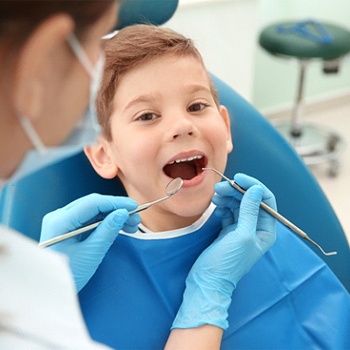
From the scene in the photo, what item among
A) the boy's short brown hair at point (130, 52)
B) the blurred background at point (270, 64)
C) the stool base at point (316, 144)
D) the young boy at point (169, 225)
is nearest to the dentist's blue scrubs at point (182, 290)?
the young boy at point (169, 225)

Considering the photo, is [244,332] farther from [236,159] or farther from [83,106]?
[83,106]

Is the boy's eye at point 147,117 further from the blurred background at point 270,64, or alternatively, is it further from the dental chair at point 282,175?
the blurred background at point 270,64

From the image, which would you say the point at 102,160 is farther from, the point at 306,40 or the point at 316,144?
the point at 316,144

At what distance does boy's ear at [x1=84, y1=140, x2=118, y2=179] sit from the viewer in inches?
58.4

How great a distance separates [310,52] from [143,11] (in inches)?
59.9

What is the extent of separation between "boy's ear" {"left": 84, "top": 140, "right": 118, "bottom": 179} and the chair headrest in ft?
1.04

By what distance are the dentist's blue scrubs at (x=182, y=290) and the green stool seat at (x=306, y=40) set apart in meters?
1.64

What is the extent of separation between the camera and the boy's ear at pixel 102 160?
1.48 metres

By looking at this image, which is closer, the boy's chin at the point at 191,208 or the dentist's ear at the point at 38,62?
the dentist's ear at the point at 38,62

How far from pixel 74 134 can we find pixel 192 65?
0.68 meters

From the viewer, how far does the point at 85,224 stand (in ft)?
4.45

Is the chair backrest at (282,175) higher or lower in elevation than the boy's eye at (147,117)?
lower

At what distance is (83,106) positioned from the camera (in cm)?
74

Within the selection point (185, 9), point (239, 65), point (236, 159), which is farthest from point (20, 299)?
point (239, 65)
